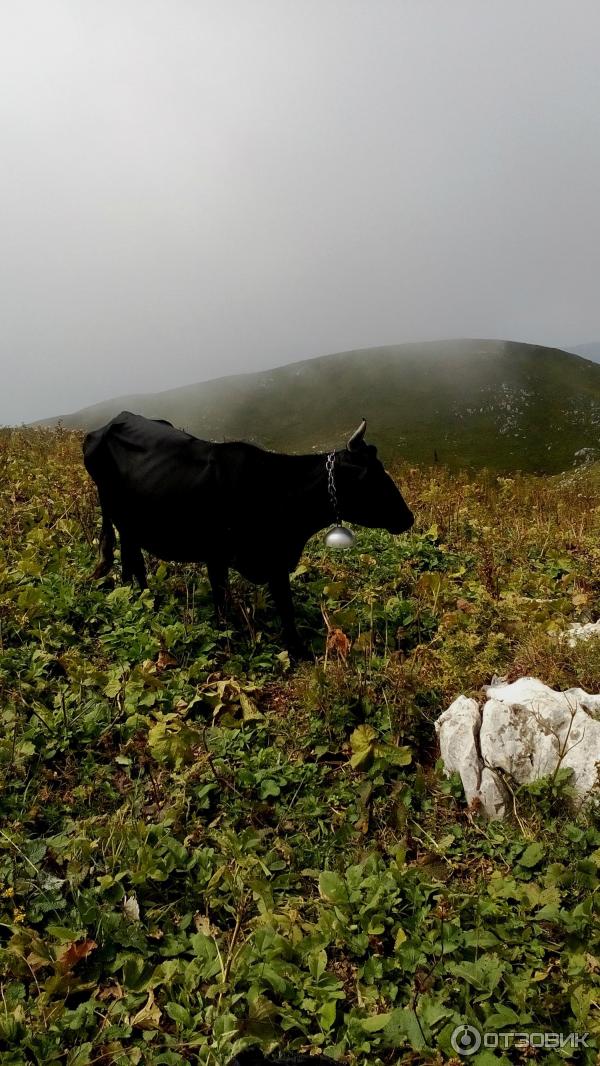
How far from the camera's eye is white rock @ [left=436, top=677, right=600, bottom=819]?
15.1ft

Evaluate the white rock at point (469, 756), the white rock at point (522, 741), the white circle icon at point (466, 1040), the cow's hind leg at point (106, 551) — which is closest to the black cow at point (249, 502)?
the cow's hind leg at point (106, 551)

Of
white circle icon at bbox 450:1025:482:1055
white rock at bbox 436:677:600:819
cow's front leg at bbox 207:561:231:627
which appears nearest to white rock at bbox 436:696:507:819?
white rock at bbox 436:677:600:819

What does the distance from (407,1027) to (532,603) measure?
4840 mm

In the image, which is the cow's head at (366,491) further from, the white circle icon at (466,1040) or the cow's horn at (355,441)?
the white circle icon at (466,1040)

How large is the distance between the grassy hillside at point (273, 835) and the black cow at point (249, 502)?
2.65 ft

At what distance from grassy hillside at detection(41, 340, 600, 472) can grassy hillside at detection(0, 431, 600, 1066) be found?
102 meters

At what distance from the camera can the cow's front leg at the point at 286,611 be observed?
7.20m

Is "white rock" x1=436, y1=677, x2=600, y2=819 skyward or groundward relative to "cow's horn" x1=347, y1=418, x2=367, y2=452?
groundward

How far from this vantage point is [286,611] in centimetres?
720

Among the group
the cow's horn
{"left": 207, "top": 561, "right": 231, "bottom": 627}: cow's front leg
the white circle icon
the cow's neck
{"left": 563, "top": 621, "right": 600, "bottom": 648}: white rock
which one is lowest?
the white circle icon

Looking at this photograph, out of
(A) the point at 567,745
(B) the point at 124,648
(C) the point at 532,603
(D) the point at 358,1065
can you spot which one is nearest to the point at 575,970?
(D) the point at 358,1065

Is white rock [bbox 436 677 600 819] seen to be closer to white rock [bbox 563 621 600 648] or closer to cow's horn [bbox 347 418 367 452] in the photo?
white rock [bbox 563 621 600 648]

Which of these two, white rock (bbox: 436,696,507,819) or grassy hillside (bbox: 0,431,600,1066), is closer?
grassy hillside (bbox: 0,431,600,1066)

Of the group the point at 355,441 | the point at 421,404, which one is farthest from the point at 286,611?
the point at 421,404
